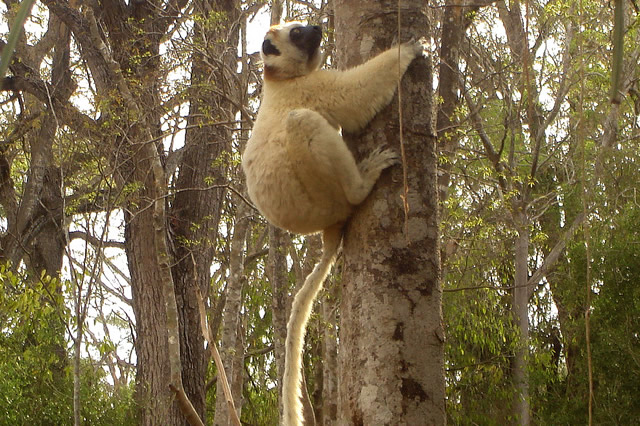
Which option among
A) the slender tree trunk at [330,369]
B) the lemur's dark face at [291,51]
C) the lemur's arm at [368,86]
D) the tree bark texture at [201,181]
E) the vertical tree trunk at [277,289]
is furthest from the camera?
the vertical tree trunk at [277,289]

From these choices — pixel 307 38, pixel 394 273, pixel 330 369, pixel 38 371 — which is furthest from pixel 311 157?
pixel 38 371

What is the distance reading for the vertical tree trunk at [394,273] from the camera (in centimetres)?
247

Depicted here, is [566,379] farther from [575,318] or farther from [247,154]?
[247,154]

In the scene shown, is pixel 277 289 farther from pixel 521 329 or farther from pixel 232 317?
pixel 521 329

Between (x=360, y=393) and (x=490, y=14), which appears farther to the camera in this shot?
(x=490, y=14)

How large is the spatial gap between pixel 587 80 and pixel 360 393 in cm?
1321

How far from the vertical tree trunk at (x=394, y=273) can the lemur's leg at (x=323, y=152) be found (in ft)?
0.53

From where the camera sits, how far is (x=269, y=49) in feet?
15.0

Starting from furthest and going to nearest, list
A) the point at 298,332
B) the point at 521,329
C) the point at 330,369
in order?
the point at 521,329 < the point at 330,369 < the point at 298,332

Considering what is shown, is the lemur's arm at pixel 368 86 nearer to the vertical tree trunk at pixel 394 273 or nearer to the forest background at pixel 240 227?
the vertical tree trunk at pixel 394 273

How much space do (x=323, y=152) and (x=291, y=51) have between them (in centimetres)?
121

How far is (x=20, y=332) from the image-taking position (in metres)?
10.1

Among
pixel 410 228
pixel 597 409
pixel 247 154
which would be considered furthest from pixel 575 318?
pixel 410 228

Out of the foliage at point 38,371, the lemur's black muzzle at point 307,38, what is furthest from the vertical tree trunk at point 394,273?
the foliage at point 38,371
